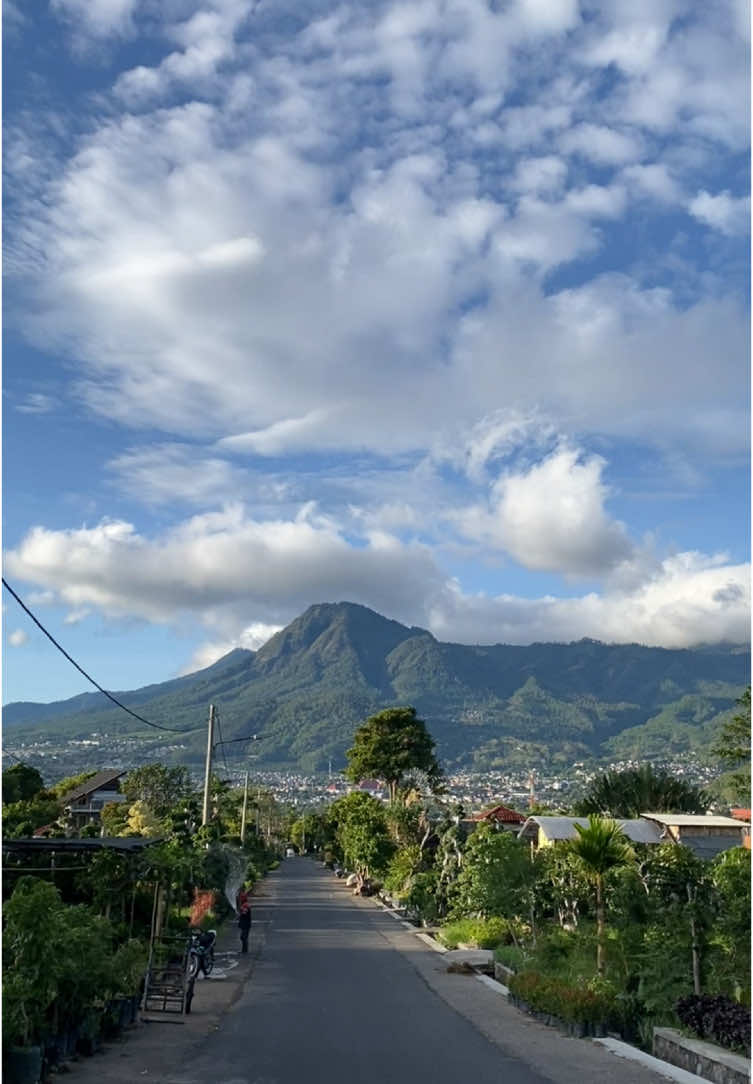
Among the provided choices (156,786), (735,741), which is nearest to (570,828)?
(735,741)

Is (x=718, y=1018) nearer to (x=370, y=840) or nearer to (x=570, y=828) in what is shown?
(x=570, y=828)

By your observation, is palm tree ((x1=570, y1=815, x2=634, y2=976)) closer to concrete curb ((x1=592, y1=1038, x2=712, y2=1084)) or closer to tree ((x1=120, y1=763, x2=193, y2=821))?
concrete curb ((x1=592, y1=1038, x2=712, y2=1084))

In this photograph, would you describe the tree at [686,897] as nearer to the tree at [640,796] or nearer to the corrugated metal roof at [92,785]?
the tree at [640,796]

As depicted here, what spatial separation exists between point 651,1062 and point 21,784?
6268 cm

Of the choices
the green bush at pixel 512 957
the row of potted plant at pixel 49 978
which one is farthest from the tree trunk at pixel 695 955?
the row of potted plant at pixel 49 978

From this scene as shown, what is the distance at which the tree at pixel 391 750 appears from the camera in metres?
62.2

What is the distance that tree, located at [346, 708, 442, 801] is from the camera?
204ft

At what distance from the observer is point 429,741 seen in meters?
65.0

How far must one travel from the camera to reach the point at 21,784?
2685 inches

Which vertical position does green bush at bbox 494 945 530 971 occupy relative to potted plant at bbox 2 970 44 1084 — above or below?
below

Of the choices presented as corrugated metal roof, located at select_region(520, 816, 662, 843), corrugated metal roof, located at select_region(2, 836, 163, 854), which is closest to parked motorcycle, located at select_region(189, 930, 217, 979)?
corrugated metal roof, located at select_region(2, 836, 163, 854)

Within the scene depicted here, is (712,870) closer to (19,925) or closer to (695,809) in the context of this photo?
(19,925)

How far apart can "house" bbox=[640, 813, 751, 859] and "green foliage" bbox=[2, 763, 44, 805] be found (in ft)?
139

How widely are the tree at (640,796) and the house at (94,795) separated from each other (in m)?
41.1
